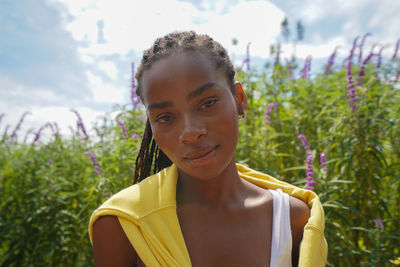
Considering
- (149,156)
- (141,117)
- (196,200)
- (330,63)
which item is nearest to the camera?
(196,200)

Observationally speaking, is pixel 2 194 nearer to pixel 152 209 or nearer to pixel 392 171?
pixel 152 209

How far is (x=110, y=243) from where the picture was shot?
125cm

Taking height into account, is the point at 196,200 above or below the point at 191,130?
below

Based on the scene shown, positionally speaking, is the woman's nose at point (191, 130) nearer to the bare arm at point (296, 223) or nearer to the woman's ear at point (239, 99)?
the woman's ear at point (239, 99)

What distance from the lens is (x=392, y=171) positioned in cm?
261

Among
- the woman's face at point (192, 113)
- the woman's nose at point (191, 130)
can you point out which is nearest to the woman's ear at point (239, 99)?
the woman's face at point (192, 113)

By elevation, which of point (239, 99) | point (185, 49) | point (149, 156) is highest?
point (185, 49)

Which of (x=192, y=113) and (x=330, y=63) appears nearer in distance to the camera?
(x=192, y=113)

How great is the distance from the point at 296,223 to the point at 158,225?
63 centimetres

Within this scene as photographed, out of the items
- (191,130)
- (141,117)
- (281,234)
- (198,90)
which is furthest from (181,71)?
(141,117)

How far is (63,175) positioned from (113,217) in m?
2.18

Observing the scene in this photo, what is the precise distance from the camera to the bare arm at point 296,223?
1.52 m

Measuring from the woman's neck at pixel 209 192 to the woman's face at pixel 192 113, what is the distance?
19 cm

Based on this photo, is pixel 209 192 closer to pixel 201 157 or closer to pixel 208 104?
pixel 201 157
